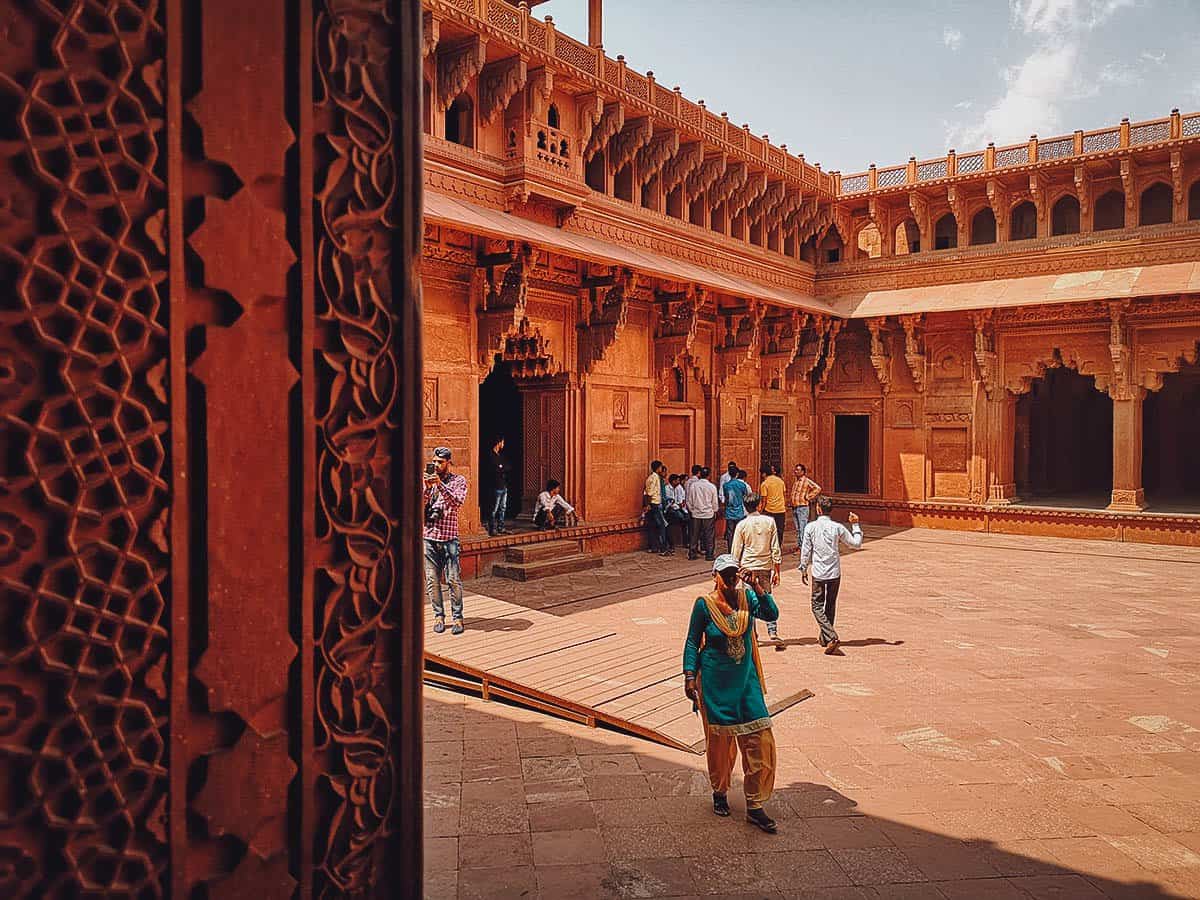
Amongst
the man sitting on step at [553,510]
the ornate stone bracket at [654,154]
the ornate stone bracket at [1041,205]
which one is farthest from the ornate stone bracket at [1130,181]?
the man sitting on step at [553,510]

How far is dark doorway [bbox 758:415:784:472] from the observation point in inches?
702

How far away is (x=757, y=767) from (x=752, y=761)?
42 mm

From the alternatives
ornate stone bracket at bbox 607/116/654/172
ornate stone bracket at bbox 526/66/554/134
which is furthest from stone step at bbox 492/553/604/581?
ornate stone bracket at bbox 607/116/654/172

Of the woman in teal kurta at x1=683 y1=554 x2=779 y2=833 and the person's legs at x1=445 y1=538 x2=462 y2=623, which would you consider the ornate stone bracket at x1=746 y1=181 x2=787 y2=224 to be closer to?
the person's legs at x1=445 y1=538 x2=462 y2=623

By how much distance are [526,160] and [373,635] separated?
1073 centimetres

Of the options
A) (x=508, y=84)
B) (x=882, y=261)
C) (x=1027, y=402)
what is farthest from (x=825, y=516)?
(x=1027, y=402)

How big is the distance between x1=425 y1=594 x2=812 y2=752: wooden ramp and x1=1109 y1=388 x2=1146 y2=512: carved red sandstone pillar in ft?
41.2

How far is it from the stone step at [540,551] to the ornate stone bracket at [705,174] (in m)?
7.38

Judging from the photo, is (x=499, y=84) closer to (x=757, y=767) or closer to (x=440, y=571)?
(x=440, y=571)

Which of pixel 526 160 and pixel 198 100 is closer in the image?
pixel 198 100

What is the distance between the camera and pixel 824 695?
6.70 m

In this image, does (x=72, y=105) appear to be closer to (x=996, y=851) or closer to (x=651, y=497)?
(x=996, y=851)

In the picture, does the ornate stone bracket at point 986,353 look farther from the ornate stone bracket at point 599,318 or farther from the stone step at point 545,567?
the stone step at point 545,567

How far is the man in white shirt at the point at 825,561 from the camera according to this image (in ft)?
25.2
